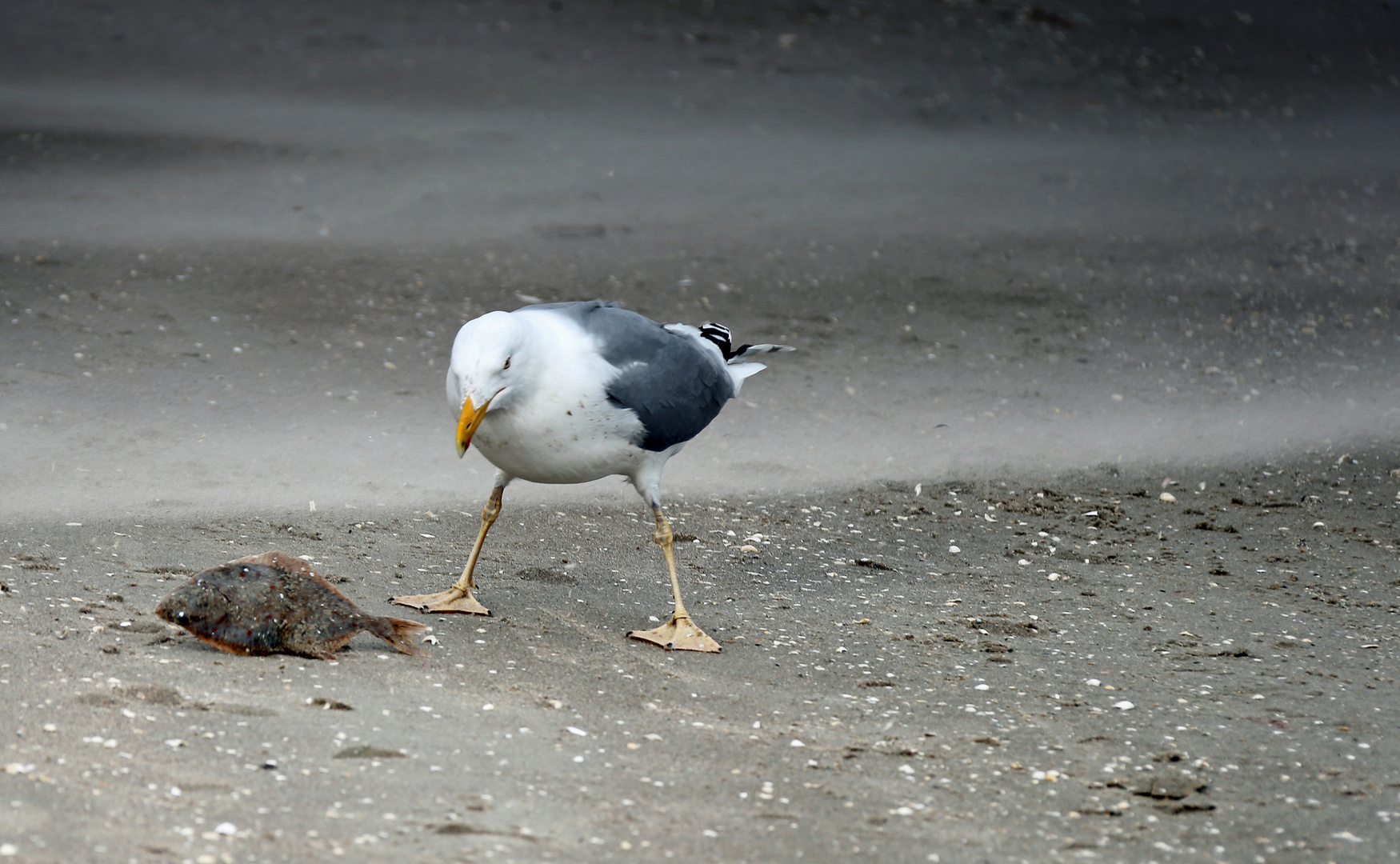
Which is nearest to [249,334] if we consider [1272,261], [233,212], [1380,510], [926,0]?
[233,212]

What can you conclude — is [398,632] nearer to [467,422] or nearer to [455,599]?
[455,599]

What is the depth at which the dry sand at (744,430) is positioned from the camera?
132 inches

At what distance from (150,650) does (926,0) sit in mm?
12710

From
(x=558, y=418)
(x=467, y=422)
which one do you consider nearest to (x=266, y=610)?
(x=467, y=422)

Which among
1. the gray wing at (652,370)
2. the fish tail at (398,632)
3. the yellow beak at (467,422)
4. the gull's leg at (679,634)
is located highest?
the gray wing at (652,370)

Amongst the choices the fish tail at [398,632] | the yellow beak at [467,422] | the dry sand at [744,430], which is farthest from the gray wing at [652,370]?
the fish tail at [398,632]

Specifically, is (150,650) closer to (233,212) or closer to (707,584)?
(707,584)

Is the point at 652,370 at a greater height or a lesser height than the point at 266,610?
greater

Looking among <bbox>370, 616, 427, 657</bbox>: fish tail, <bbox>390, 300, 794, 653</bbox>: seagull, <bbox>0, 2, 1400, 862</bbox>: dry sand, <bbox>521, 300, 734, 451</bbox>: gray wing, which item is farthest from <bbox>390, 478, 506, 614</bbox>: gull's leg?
<bbox>521, 300, 734, 451</bbox>: gray wing

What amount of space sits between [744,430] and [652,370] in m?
2.77

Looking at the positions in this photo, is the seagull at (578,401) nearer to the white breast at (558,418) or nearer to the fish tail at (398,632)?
the white breast at (558,418)

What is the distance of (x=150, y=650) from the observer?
3.91 metres

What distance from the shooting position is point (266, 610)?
397cm

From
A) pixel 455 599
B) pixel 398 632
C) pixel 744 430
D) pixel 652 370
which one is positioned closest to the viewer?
pixel 398 632
